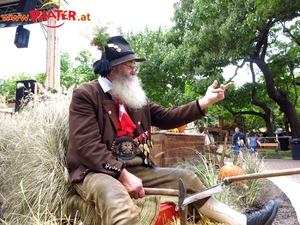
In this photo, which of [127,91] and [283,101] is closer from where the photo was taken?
[127,91]

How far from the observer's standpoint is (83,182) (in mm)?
2510

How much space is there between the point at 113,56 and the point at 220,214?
1752mm

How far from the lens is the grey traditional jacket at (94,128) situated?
246 cm

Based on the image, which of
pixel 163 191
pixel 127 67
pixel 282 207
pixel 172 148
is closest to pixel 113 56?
pixel 127 67

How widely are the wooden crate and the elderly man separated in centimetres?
144

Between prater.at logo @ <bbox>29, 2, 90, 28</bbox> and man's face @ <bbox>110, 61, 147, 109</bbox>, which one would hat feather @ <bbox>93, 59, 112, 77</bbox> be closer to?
man's face @ <bbox>110, 61, 147, 109</bbox>

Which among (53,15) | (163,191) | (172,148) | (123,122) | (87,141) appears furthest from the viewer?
(53,15)

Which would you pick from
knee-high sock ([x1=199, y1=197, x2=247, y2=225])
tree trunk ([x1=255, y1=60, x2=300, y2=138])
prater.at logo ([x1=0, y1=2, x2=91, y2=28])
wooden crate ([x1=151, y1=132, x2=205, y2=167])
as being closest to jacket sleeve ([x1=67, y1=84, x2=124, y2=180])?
knee-high sock ([x1=199, y1=197, x2=247, y2=225])

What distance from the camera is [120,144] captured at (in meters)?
2.83

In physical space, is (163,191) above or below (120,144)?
below

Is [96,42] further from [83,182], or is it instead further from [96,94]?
[83,182]

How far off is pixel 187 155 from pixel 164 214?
3087mm

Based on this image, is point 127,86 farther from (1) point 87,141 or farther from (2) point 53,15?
(2) point 53,15

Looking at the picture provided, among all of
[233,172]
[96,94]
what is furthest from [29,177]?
[233,172]
